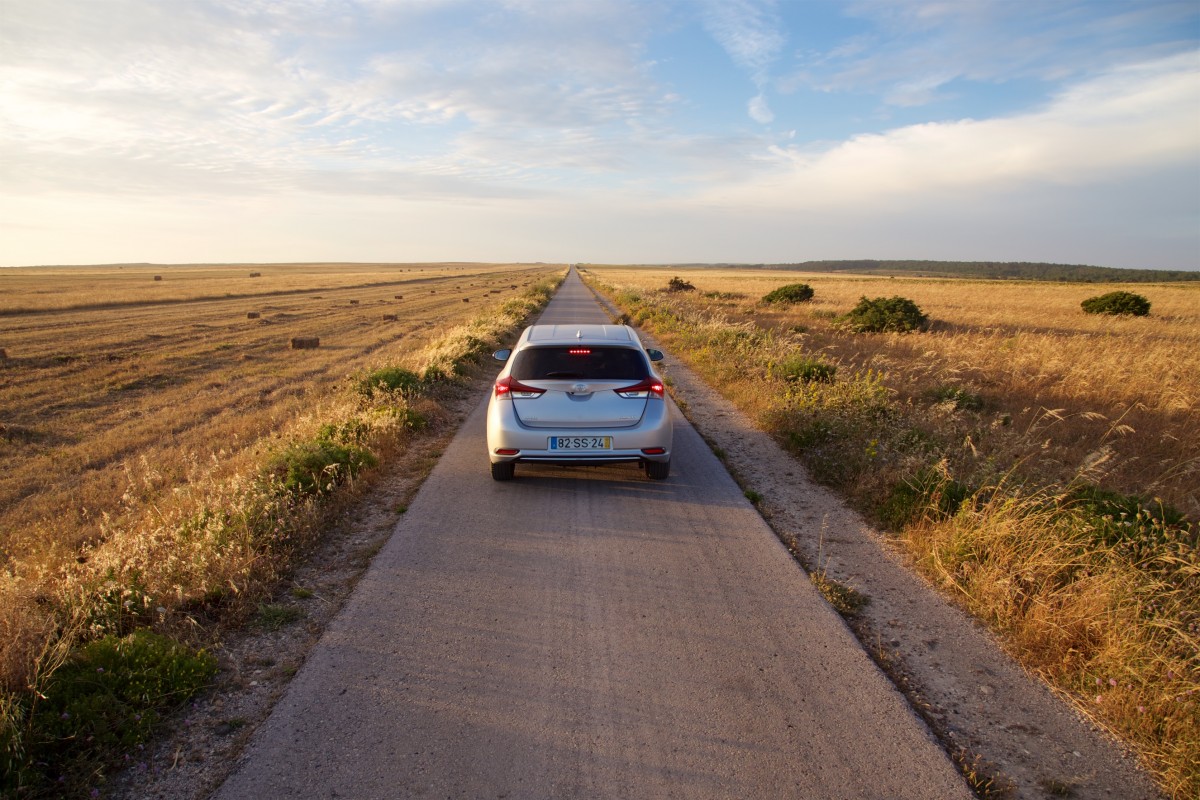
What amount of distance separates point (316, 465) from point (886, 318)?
19958mm

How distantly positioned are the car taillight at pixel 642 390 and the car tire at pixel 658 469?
73 cm

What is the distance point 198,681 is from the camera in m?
3.26

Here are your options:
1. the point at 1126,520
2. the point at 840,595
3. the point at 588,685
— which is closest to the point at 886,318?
the point at 1126,520

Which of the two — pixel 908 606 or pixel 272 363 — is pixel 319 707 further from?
pixel 272 363

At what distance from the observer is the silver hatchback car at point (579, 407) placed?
614 cm

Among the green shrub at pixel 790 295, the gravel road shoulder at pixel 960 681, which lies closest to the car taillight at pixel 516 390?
the gravel road shoulder at pixel 960 681

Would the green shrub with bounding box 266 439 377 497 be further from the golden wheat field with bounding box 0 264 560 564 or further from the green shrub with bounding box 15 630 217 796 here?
the green shrub with bounding box 15 630 217 796

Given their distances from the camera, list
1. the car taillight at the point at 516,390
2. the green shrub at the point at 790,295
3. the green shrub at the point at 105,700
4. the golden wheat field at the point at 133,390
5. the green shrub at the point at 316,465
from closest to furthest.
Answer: the green shrub at the point at 105,700
the green shrub at the point at 316,465
the car taillight at the point at 516,390
the golden wheat field at the point at 133,390
the green shrub at the point at 790,295

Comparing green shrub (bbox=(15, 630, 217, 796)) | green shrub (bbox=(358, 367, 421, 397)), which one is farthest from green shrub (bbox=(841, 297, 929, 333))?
green shrub (bbox=(15, 630, 217, 796))

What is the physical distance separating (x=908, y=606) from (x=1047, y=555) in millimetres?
982

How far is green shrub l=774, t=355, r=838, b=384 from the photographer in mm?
10609

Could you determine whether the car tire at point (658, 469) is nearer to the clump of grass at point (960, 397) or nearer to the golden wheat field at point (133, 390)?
the golden wheat field at point (133, 390)

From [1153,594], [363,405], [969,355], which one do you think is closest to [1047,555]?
[1153,594]

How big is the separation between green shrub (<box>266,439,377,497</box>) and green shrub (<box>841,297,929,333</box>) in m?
18.6
